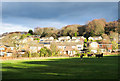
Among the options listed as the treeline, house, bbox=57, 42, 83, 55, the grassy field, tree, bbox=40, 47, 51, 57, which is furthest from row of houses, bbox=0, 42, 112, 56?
the grassy field

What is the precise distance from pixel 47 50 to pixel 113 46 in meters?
28.7

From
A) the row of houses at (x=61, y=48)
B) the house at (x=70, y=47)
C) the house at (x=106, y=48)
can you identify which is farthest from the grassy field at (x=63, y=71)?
the house at (x=106, y=48)

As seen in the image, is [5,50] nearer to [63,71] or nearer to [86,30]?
[63,71]

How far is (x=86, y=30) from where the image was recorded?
94250 mm

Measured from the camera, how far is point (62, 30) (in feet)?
351

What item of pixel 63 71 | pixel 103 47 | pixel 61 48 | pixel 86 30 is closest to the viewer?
pixel 63 71

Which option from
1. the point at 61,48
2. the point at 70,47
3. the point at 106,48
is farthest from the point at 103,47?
the point at 61,48

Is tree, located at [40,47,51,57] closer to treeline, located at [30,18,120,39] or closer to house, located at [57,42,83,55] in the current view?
house, located at [57,42,83,55]

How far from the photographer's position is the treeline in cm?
8872

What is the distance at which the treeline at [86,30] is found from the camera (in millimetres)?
88719

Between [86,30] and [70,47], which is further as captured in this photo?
[86,30]

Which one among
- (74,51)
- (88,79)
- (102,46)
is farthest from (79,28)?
(88,79)

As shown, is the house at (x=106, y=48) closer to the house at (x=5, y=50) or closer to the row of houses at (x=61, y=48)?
the row of houses at (x=61, y=48)

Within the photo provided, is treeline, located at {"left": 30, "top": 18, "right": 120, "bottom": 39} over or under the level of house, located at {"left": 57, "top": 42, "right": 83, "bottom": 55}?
over
